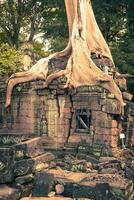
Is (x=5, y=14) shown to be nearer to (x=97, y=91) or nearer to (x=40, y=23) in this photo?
(x=40, y=23)

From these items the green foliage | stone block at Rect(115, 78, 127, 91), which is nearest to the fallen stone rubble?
stone block at Rect(115, 78, 127, 91)

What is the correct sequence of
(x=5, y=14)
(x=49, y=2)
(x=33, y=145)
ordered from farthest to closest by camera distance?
(x=5, y=14), (x=49, y=2), (x=33, y=145)

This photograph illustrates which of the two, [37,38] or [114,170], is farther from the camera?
[37,38]

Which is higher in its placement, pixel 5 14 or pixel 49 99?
pixel 5 14

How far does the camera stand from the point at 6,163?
11586mm

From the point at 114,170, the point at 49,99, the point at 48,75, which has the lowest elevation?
the point at 114,170

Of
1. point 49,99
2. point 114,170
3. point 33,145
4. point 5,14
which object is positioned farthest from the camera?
point 5,14

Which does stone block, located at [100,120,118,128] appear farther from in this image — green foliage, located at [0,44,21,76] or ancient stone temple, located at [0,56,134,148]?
green foliage, located at [0,44,21,76]

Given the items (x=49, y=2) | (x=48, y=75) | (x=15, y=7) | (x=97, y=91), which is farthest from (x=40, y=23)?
(x=97, y=91)

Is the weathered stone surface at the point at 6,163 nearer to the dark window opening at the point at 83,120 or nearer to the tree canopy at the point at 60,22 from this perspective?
the dark window opening at the point at 83,120

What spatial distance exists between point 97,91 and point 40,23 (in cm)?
1851

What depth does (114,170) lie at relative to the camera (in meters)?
12.9

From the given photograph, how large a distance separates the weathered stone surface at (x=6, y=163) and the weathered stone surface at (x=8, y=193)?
0.33 meters

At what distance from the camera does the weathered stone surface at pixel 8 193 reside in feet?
34.1
